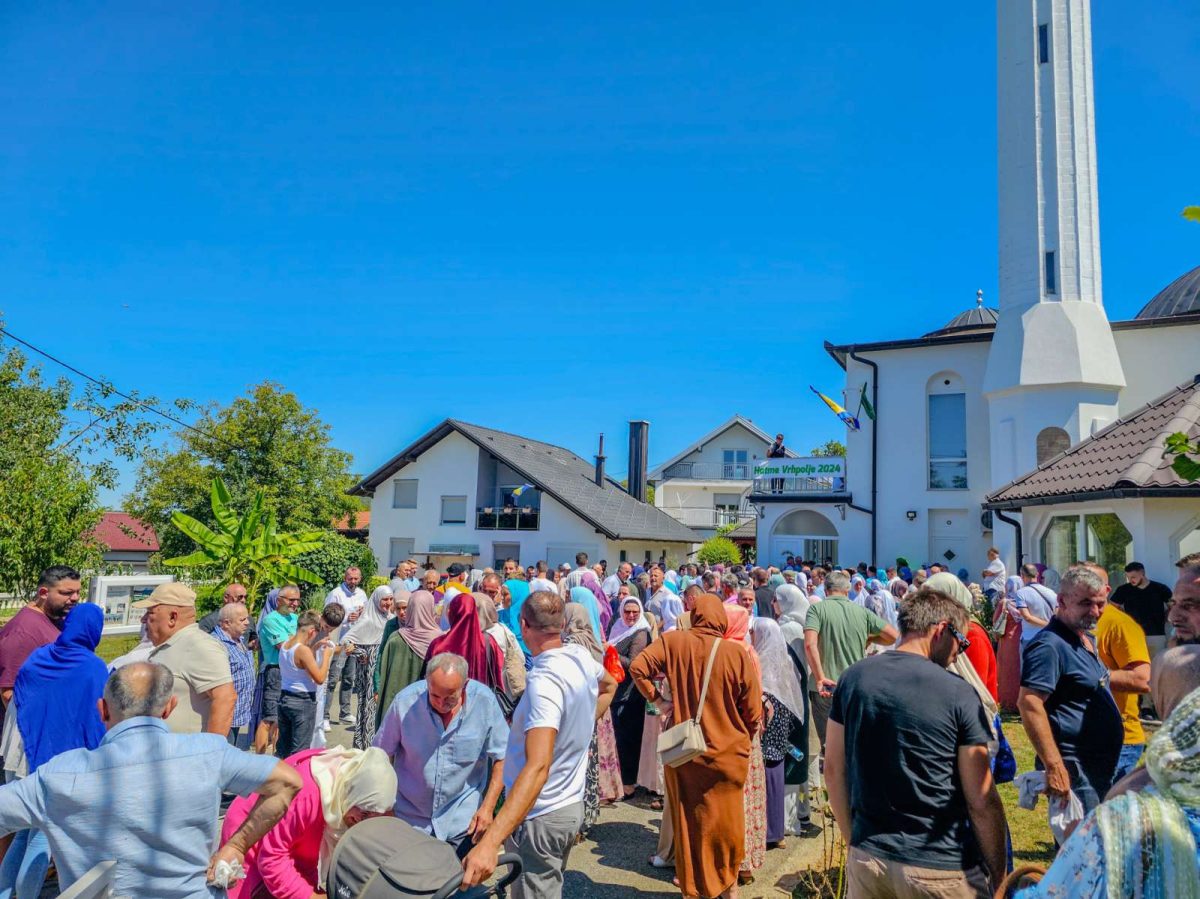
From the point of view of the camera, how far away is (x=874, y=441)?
83.7ft

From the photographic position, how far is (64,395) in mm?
23422

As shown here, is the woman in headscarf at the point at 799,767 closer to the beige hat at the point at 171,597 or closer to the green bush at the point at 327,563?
the beige hat at the point at 171,597

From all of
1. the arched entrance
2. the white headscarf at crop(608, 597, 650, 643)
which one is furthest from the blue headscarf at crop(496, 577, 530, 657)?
the arched entrance

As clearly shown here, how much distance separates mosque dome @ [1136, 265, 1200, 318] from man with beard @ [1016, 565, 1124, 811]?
24.5 m

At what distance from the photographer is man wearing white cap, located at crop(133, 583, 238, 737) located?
4441mm

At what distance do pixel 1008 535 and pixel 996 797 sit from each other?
18.6m

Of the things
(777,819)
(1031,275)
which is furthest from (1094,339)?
(777,819)

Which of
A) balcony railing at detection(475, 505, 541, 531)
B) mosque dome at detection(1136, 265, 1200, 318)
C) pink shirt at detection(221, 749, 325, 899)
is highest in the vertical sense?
mosque dome at detection(1136, 265, 1200, 318)

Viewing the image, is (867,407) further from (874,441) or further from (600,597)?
(600,597)

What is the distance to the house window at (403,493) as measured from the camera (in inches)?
1345

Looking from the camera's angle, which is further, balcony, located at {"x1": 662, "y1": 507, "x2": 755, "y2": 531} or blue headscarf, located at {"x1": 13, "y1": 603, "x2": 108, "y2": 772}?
balcony, located at {"x1": 662, "y1": 507, "x2": 755, "y2": 531}

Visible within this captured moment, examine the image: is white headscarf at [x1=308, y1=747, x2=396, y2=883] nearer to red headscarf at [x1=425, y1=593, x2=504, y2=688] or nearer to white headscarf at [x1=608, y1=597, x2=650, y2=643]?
red headscarf at [x1=425, y1=593, x2=504, y2=688]

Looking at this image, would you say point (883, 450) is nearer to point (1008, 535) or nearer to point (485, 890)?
point (1008, 535)

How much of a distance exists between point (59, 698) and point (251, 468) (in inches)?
1530
